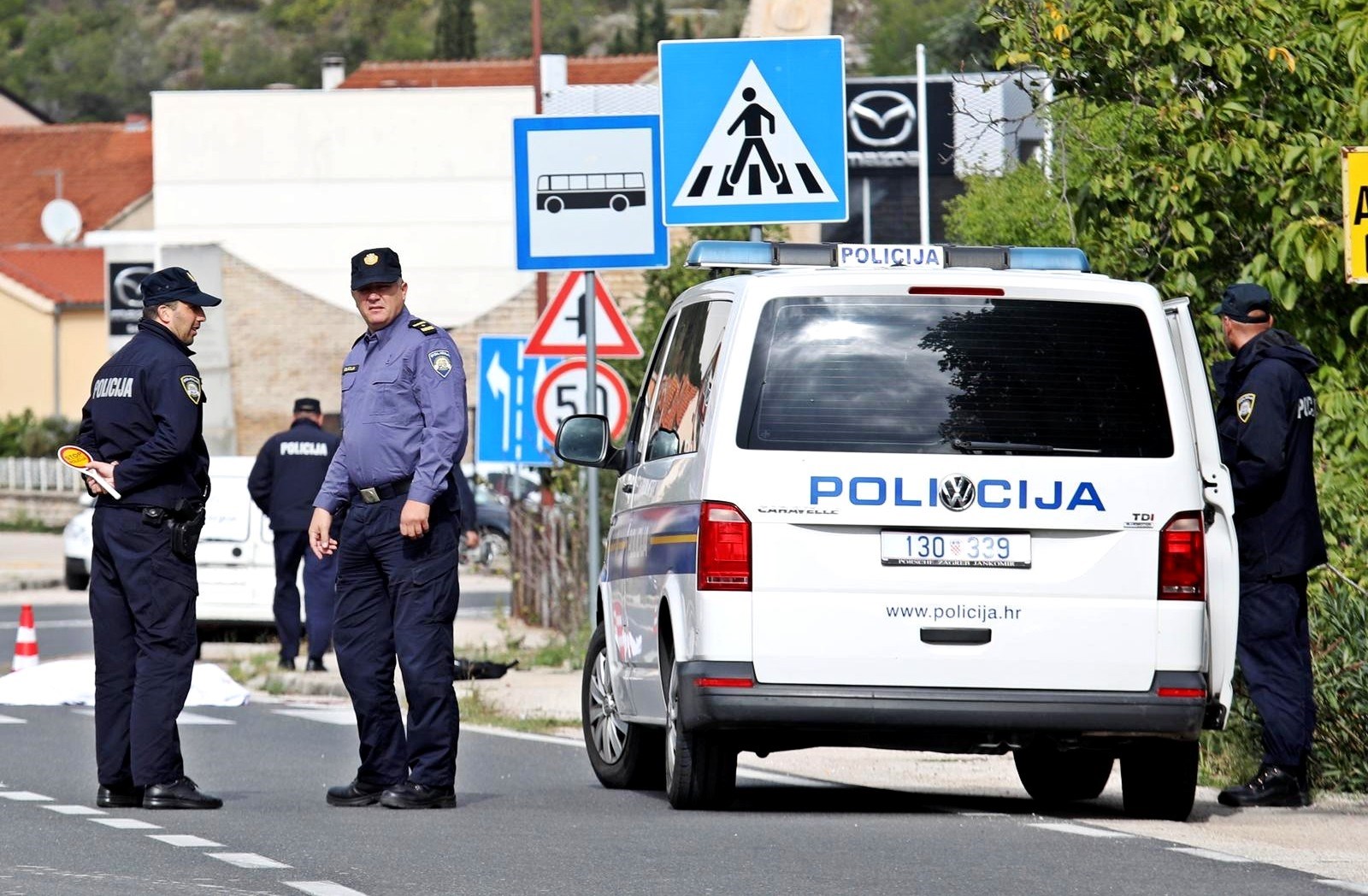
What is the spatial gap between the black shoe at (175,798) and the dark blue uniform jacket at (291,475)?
28.7ft

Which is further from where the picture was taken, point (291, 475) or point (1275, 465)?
point (291, 475)

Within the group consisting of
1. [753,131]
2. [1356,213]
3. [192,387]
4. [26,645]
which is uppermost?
[753,131]

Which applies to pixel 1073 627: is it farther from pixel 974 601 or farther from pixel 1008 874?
pixel 1008 874

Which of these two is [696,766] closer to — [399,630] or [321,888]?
[399,630]

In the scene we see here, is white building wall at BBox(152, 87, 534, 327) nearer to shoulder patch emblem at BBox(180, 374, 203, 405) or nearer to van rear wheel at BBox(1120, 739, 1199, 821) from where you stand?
shoulder patch emblem at BBox(180, 374, 203, 405)

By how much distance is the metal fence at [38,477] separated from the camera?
5844 cm

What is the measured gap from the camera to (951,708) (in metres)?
8.71

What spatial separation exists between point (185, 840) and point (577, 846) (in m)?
1.27

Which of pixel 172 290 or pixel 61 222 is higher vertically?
pixel 61 222

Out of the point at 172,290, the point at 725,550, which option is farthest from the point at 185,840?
the point at 172,290

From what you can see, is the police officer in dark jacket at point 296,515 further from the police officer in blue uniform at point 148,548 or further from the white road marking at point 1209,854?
the white road marking at point 1209,854

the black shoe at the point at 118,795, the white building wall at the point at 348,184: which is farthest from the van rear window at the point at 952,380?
the white building wall at the point at 348,184

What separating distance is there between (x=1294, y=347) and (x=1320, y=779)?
175 cm

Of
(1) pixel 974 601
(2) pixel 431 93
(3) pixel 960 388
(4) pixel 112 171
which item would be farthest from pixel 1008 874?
(4) pixel 112 171
